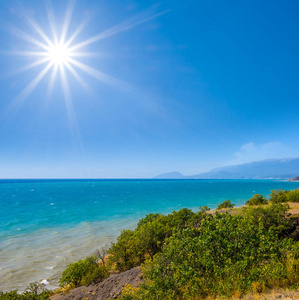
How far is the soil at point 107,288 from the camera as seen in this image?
14208 mm

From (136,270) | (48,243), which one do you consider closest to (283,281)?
(136,270)

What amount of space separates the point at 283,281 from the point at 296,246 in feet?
9.18

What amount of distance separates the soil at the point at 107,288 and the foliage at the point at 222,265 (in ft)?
18.6

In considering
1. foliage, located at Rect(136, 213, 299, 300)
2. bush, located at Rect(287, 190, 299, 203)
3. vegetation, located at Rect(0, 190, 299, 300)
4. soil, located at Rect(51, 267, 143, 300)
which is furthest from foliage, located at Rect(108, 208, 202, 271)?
bush, located at Rect(287, 190, 299, 203)

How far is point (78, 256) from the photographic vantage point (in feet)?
89.2

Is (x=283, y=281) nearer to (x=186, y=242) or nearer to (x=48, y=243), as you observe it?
(x=186, y=242)

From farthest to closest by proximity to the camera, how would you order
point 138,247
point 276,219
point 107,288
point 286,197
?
point 286,197 < point 276,219 < point 138,247 < point 107,288

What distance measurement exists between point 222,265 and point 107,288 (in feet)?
37.1

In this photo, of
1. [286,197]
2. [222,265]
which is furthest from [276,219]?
[286,197]

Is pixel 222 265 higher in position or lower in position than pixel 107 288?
higher

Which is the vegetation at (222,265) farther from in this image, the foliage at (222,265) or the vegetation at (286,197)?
the vegetation at (286,197)

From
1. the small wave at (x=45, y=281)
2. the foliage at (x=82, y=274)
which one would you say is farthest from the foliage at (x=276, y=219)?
the small wave at (x=45, y=281)

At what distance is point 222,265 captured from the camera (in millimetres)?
9328

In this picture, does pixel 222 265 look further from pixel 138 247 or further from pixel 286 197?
pixel 286 197
